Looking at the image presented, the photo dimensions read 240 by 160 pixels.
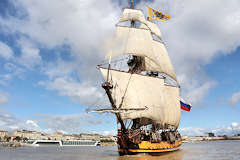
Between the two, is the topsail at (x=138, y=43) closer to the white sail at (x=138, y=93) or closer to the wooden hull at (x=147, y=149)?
the white sail at (x=138, y=93)

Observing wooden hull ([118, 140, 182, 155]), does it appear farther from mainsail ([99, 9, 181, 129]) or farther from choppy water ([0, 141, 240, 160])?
mainsail ([99, 9, 181, 129])

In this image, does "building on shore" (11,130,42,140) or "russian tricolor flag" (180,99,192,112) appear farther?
"building on shore" (11,130,42,140)

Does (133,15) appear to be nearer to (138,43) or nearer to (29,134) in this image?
(138,43)

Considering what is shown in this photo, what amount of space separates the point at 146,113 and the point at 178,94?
20.7m

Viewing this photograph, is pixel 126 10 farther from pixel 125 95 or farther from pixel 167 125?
pixel 167 125

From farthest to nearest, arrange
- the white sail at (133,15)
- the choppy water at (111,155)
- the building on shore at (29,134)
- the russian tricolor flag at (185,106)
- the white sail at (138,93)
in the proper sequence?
the building on shore at (29,134) → the russian tricolor flag at (185,106) → the white sail at (133,15) → the white sail at (138,93) → the choppy water at (111,155)

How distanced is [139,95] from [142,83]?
289cm

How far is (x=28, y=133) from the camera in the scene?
194250mm

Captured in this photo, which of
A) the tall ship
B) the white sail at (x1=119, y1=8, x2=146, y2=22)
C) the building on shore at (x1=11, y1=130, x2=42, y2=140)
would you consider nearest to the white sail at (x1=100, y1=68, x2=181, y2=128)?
the tall ship

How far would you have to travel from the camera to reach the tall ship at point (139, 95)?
32.1 m

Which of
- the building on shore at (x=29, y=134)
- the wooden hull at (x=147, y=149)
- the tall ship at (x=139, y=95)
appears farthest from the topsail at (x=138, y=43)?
the building on shore at (x=29, y=134)

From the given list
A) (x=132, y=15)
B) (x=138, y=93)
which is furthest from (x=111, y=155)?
(x=132, y=15)

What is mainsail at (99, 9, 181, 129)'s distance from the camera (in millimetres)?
36938

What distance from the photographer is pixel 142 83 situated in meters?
39.9
